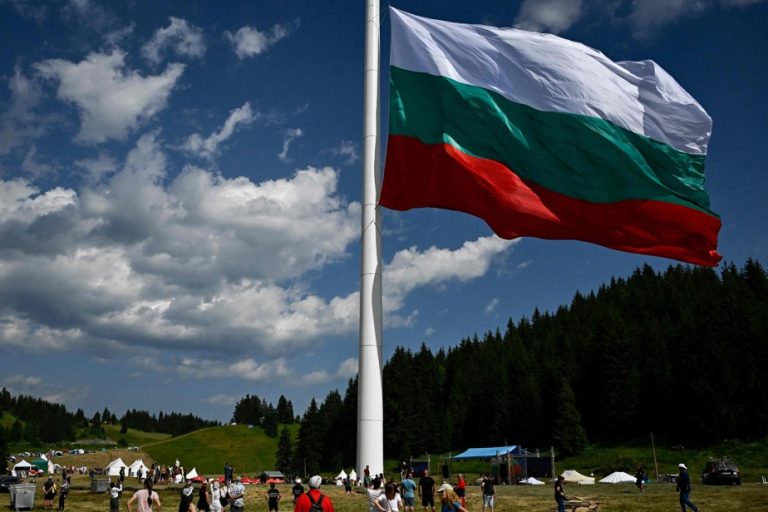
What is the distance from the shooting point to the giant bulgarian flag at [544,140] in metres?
18.9

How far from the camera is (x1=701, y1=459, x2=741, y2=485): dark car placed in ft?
162

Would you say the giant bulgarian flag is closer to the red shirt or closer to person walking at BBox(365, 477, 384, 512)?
person walking at BBox(365, 477, 384, 512)

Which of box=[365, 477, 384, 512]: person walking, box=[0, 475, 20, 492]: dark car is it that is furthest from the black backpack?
box=[0, 475, 20, 492]: dark car

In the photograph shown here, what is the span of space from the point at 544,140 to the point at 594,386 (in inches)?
4583

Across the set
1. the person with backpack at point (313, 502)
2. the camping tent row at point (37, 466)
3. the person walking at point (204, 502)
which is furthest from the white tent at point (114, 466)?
the person with backpack at point (313, 502)

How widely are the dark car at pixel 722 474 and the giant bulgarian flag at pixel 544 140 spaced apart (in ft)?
123

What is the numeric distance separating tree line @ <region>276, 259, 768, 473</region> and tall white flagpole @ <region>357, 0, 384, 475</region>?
9099 centimetres

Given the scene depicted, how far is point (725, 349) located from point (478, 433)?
54.8 meters

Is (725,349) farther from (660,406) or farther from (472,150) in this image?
(472,150)

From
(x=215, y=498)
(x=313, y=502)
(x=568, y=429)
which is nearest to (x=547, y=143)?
(x=313, y=502)

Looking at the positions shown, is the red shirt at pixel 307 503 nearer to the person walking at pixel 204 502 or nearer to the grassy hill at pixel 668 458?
the person walking at pixel 204 502

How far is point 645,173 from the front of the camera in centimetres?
1916

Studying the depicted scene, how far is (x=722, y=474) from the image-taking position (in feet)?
163

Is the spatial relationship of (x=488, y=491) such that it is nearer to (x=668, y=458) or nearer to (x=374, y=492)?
(x=374, y=492)
